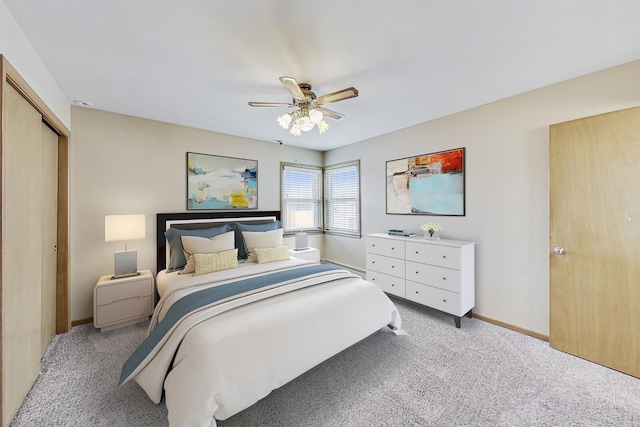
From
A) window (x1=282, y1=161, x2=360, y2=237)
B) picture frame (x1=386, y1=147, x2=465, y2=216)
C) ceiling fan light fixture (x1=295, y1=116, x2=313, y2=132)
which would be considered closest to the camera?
ceiling fan light fixture (x1=295, y1=116, x2=313, y2=132)

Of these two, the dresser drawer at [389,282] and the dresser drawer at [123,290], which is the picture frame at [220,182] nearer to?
the dresser drawer at [123,290]

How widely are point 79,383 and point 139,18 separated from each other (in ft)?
8.67

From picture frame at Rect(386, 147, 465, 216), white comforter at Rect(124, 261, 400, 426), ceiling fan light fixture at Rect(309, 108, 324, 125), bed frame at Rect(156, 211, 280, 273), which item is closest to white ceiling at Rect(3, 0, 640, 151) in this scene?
ceiling fan light fixture at Rect(309, 108, 324, 125)

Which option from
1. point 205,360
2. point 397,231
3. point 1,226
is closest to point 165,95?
point 1,226

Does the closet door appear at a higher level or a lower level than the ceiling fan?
lower

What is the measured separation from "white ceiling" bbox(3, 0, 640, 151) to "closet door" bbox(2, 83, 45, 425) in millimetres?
611

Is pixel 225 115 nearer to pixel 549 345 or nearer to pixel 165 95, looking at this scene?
pixel 165 95

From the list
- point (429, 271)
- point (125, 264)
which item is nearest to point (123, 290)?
point (125, 264)

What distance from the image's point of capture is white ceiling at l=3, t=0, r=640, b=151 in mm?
1468

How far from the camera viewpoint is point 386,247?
3.46 meters

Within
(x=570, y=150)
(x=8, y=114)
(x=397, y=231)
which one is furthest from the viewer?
(x=397, y=231)

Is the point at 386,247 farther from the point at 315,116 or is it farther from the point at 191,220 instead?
the point at 191,220

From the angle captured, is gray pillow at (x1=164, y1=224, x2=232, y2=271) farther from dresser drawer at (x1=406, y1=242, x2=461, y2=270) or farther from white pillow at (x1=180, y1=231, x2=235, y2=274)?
dresser drawer at (x1=406, y1=242, x2=461, y2=270)

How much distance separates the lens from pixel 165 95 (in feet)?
8.39
